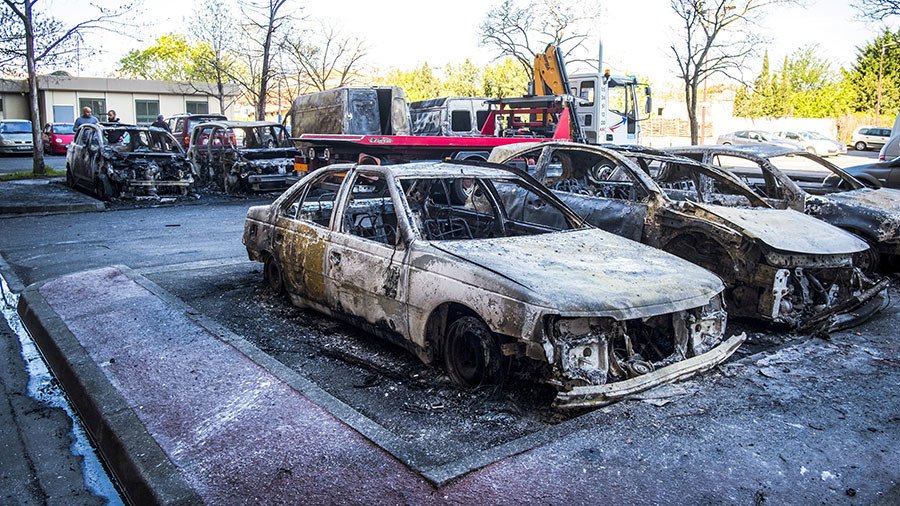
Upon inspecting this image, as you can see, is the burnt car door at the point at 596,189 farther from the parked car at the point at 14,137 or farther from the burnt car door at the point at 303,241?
the parked car at the point at 14,137

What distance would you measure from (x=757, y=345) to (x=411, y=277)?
10.2 feet

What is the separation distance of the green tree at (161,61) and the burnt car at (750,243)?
45.4 metres

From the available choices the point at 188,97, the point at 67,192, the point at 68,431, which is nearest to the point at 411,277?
the point at 68,431

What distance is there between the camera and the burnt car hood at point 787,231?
587cm

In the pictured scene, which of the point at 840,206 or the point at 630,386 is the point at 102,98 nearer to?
the point at 840,206

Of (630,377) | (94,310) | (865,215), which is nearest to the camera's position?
(630,377)

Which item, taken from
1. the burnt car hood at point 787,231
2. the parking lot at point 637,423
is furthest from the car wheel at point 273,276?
the burnt car hood at point 787,231

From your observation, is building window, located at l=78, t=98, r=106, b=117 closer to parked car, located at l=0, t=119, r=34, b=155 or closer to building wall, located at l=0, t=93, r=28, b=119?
building wall, located at l=0, t=93, r=28, b=119

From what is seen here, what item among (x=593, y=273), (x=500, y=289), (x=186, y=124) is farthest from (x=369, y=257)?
(x=186, y=124)

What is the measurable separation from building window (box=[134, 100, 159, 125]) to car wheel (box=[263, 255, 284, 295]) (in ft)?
140

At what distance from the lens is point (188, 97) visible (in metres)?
46.4

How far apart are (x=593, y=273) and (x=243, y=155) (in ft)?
A: 43.9

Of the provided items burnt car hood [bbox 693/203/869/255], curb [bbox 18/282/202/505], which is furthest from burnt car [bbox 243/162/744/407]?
curb [bbox 18/282/202/505]

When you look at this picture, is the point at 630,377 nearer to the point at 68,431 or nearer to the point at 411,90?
the point at 68,431
